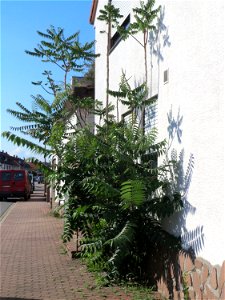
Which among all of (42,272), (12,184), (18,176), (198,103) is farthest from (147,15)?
(18,176)

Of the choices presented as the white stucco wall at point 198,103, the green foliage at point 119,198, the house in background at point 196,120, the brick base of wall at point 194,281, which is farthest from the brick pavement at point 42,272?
the white stucco wall at point 198,103

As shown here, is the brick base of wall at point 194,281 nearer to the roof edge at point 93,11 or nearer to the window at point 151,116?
the window at point 151,116

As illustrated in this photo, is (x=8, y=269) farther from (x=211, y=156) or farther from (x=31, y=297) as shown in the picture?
(x=211, y=156)

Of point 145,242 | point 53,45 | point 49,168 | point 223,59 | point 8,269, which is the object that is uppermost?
point 53,45

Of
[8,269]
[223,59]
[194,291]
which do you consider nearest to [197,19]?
[223,59]

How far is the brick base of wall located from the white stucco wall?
0.45 feet

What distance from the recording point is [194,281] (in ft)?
18.3

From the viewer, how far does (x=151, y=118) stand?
8453 millimetres

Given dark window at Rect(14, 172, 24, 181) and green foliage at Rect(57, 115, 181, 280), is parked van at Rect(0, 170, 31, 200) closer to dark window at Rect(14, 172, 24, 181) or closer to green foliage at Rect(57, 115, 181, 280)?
dark window at Rect(14, 172, 24, 181)

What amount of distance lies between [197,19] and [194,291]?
3216 millimetres

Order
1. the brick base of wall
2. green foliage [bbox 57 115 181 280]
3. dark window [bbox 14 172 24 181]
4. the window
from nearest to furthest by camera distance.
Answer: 1. the brick base of wall
2. green foliage [bbox 57 115 181 280]
3. the window
4. dark window [bbox 14 172 24 181]

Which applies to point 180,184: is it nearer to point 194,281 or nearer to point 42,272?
point 194,281

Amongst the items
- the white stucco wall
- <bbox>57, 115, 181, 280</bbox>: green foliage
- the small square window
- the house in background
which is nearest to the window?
the house in background

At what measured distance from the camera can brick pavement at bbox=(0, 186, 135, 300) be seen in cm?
682
